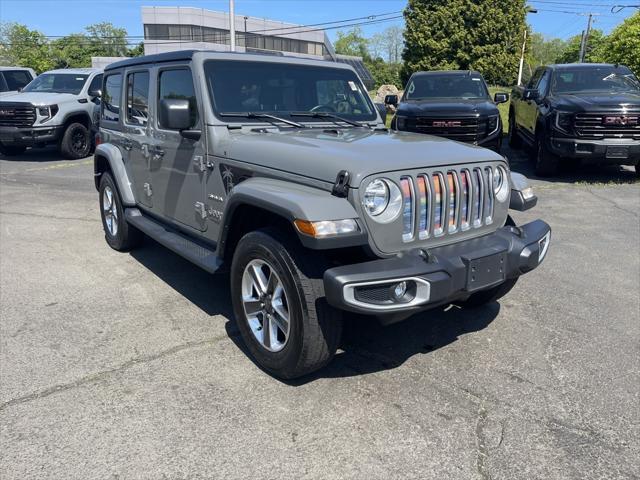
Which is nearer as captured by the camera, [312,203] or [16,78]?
[312,203]

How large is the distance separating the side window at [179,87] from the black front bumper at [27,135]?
9.47 m

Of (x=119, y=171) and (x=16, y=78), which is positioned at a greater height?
(x=16, y=78)

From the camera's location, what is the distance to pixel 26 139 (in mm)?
12359

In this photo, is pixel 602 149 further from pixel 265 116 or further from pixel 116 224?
pixel 116 224

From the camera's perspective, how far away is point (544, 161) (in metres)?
9.69

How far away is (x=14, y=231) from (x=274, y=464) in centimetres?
561

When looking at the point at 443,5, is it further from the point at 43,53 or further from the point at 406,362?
the point at 43,53

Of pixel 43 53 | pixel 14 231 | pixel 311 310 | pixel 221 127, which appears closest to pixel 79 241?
pixel 14 231

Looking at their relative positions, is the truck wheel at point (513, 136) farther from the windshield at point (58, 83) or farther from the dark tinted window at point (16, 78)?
the dark tinted window at point (16, 78)

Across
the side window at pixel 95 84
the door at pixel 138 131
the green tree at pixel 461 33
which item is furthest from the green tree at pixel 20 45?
the door at pixel 138 131

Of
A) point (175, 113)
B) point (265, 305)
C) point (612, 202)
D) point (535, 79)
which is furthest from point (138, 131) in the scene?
point (535, 79)

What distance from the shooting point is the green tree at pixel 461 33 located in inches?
1318

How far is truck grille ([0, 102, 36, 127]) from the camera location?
12.3 m

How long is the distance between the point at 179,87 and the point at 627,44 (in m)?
20.0
